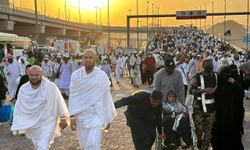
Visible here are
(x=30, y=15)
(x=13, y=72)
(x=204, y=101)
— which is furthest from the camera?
(x=30, y=15)

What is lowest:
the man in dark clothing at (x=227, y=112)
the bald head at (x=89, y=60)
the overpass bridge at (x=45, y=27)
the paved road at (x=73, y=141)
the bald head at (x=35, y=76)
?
the paved road at (x=73, y=141)

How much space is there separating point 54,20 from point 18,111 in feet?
290

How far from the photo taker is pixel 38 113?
271 inches

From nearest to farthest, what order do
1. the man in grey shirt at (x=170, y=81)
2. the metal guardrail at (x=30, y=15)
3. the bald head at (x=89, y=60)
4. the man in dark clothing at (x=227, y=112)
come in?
the bald head at (x=89, y=60) → the man in dark clothing at (x=227, y=112) → the man in grey shirt at (x=170, y=81) → the metal guardrail at (x=30, y=15)

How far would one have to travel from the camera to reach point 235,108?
811 centimetres

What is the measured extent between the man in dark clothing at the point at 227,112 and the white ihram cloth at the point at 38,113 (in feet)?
8.86

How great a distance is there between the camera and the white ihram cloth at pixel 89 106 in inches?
271

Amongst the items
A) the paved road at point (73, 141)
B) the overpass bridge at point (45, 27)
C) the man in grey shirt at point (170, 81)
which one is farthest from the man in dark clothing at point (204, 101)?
the overpass bridge at point (45, 27)

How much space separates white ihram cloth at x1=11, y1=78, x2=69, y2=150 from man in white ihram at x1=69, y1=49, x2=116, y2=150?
0.29 m

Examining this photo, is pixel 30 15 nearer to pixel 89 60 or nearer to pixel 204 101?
pixel 204 101

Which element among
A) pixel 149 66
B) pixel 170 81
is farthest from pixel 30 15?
pixel 170 81

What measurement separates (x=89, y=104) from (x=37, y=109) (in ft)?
2.35

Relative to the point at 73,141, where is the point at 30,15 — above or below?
above

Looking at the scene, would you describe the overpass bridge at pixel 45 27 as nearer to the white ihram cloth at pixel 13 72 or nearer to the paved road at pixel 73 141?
the white ihram cloth at pixel 13 72
